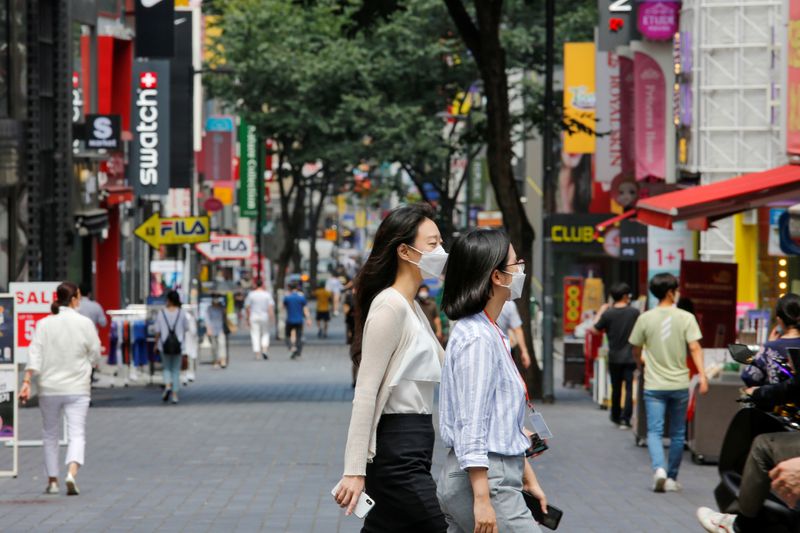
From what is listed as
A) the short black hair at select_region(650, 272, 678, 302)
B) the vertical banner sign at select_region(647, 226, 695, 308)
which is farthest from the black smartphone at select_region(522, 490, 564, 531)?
the vertical banner sign at select_region(647, 226, 695, 308)

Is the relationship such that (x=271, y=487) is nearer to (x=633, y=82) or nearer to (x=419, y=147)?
(x=633, y=82)

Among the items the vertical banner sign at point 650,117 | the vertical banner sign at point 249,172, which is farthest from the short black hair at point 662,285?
the vertical banner sign at point 249,172

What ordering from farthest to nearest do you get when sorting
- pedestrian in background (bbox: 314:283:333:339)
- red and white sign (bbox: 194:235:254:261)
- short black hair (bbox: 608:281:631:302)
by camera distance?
pedestrian in background (bbox: 314:283:333:339)
red and white sign (bbox: 194:235:254:261)
short black hair (bbox: 608:281:631:302)

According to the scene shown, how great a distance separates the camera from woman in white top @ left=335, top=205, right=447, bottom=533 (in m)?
6.20

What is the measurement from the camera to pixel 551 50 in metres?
25.5

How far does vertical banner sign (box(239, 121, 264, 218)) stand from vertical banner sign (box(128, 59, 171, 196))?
19822mm

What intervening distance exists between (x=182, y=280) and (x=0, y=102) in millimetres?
14338

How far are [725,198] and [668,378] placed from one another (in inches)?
111

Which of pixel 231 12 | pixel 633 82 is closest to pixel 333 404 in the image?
pixel 633 82

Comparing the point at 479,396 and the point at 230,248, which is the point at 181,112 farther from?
the point at 479,396

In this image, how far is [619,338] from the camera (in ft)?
66.0

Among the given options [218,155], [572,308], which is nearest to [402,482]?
[572,308]

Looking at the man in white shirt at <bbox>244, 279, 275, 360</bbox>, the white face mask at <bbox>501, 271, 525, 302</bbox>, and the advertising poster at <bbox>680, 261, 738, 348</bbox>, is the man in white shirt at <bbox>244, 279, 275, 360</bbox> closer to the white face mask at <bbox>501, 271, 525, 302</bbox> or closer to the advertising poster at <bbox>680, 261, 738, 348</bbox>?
the advertising poster at <bbox>680, 261, 738, 348</bbox>

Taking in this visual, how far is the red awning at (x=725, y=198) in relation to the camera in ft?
52.6
